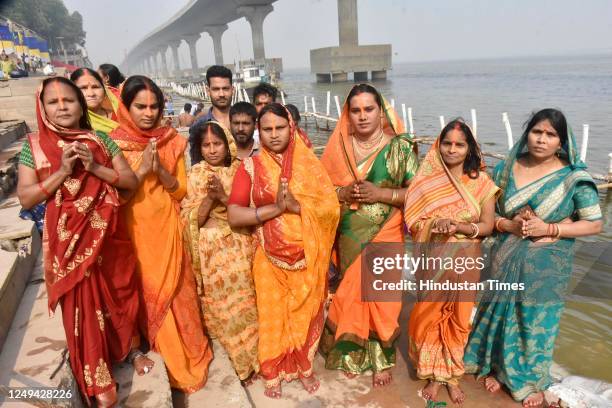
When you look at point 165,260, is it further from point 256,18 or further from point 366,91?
point 256,18

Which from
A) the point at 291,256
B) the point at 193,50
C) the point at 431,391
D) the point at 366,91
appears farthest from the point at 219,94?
the point at 193,50

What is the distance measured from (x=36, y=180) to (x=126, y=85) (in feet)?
2.45

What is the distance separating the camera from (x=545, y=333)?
8.09ft

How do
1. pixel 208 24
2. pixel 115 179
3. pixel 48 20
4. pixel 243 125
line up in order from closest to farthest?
pixel 115 179, pixel 243 125, pixel 48 20, pixel 208 24

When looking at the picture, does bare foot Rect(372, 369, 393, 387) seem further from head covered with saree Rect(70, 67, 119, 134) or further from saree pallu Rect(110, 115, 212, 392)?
head covered with saree Rect(70, 67, 119, 134)

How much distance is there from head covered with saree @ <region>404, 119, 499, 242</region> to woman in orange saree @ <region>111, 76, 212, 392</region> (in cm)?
149

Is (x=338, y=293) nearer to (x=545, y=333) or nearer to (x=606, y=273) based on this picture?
(x=545, y=333)

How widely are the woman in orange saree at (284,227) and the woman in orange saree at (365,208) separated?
0.69 ft

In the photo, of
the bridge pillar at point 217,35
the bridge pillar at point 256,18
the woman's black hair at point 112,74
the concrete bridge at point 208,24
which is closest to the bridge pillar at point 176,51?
the concrete bridge at point 208,24

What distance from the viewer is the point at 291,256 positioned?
2.45 meters

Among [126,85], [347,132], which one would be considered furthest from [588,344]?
[126,85]

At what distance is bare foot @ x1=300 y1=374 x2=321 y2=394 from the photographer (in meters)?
2.66

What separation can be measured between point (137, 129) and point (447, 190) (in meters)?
1.89

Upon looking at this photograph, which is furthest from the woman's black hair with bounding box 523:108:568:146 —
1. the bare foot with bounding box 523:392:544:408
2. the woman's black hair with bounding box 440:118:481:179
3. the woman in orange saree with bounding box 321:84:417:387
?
the bare foot with bounding box 523:392:544:408
